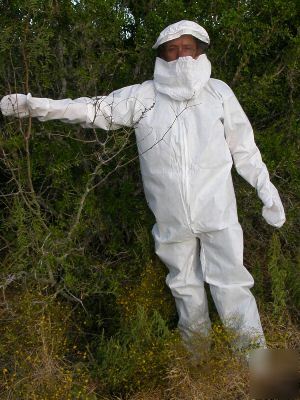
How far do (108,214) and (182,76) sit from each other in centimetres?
126

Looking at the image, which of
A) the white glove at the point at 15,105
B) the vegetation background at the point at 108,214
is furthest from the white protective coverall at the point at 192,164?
the vegetation background at the point at 108,214

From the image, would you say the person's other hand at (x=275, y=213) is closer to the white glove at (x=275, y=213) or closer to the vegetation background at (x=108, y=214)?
the white glove at (x=275, y=213)

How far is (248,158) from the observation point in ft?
13.3

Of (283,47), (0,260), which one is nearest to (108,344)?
(0,260)

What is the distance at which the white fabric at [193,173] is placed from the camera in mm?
3898

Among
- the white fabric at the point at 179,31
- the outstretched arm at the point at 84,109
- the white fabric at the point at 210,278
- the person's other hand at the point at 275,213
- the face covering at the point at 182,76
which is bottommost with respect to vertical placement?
the white fabric at the point at 210,278

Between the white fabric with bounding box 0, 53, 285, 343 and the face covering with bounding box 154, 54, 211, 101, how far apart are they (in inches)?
2.0

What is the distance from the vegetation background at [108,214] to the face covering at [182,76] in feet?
1.31

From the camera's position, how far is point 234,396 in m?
3.85

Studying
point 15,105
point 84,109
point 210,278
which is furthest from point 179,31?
point 210,278

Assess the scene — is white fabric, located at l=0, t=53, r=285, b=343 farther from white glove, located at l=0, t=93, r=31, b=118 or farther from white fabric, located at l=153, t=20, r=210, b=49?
white fabric, located at l=153, t=20, r=210, b=49

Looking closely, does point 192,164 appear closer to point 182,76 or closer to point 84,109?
point 182,76

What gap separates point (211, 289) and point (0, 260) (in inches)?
56.0

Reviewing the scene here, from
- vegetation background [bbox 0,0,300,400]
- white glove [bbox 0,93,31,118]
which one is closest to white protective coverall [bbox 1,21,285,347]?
white glove [bbox 0,93,31,118]
